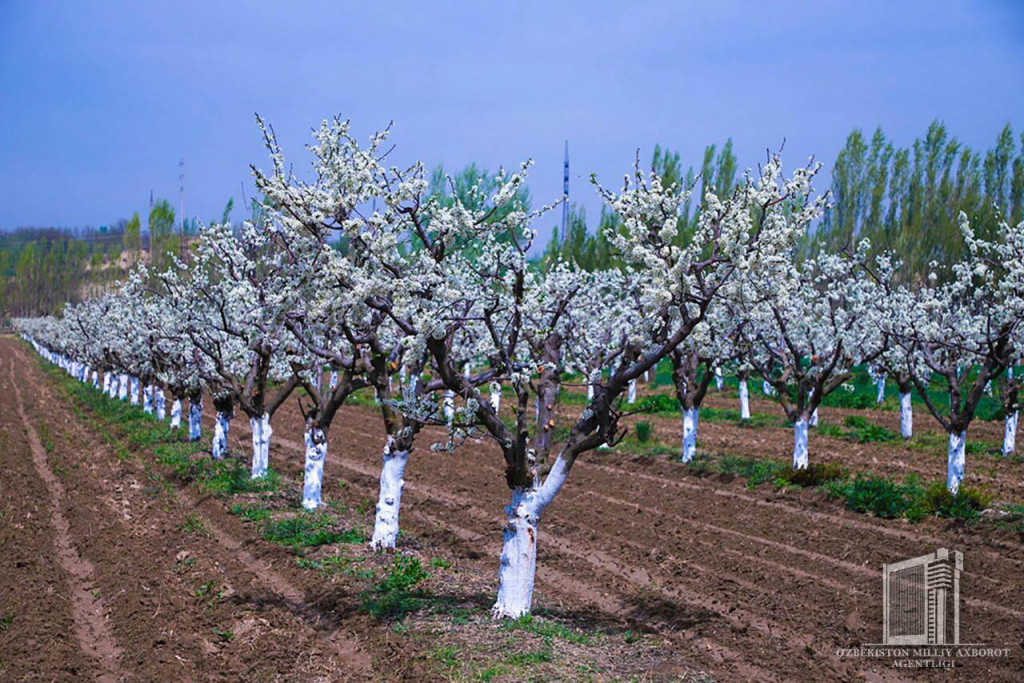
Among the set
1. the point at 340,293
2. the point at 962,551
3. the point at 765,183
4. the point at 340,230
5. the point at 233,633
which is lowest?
the point at 233,633

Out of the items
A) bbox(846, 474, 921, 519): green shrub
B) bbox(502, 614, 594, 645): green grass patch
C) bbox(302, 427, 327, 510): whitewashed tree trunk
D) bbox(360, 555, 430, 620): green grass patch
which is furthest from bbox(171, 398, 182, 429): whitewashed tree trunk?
bbox(502, 614, 594, 645): green grass patch

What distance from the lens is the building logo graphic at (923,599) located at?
12.0m

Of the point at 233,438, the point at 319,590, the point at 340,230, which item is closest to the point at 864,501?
the point at 319,590

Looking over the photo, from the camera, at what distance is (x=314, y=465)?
18891 millimetres

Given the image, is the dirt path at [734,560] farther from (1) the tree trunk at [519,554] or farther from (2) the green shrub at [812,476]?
(1) the tree trunk at [519,554]

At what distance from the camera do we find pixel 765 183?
35.9 ft

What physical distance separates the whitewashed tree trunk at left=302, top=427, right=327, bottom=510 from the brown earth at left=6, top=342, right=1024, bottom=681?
1.70 metres

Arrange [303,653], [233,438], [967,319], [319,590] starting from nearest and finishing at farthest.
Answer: [303,653] < [319,590] < [967,319] < [233,438]

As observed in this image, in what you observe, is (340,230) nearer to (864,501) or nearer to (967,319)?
(864,501)

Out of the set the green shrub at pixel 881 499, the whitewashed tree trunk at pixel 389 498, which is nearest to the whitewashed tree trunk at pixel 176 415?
the whitewashed tree trunk at pixel 389 498

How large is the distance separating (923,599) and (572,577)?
553cm

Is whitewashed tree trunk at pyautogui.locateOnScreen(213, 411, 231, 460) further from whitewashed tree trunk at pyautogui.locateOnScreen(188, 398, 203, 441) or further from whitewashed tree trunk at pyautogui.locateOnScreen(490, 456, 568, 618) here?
whitewashed tree trunk at pyautogui.locateOnScreen(490, 456, 568, 618)

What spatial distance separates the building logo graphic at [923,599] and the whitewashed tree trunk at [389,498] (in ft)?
26.3

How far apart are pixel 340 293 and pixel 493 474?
13802mm
